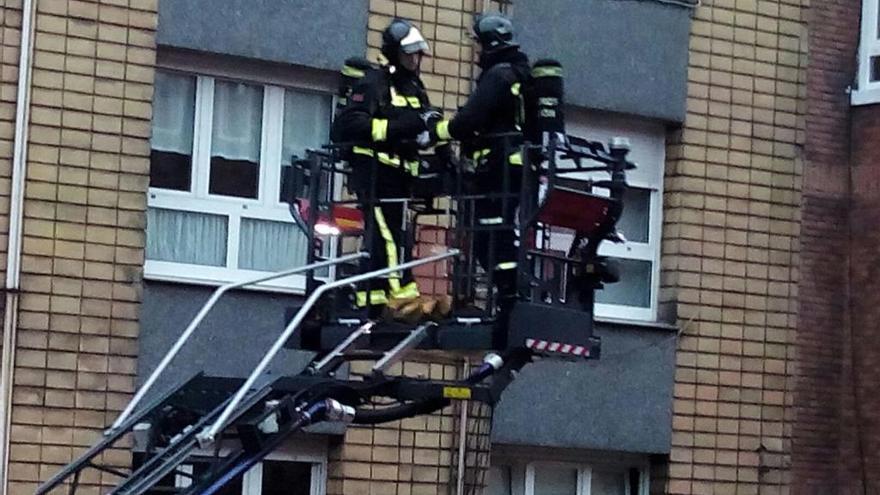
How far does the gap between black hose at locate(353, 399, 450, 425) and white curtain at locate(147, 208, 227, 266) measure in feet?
12.9

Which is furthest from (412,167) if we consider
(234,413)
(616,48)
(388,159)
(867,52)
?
(867,52)

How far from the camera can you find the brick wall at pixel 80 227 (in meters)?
13.6

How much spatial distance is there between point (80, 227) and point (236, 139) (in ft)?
4.79

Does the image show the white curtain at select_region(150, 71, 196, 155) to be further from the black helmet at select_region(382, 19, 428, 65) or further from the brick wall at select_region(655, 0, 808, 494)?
the brick wall at select_region(655, 0, 808, 494)

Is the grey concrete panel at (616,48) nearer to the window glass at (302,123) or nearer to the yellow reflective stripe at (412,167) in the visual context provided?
the window glass at (302,123)

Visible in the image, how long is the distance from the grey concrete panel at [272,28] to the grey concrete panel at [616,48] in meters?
1.40

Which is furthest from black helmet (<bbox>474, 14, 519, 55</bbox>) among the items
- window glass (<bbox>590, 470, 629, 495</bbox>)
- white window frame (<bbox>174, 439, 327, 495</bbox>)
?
window glass (<bbox>590, 470, 629, 495</bbox>)

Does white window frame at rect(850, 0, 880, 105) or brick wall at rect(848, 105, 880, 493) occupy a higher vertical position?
white window frame at rect(850, 0, 880, 105)

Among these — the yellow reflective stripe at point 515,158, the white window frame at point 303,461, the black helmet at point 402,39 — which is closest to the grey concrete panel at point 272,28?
the white window frame at point 303,461

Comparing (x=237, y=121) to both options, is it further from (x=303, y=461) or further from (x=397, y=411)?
(x=397, y=411)

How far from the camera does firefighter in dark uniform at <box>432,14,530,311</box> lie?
35.2ft

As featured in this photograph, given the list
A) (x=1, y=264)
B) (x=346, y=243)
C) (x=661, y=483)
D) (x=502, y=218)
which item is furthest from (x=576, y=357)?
(x=661, y=483)

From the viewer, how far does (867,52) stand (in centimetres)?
1711

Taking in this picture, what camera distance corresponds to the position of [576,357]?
10906mm
